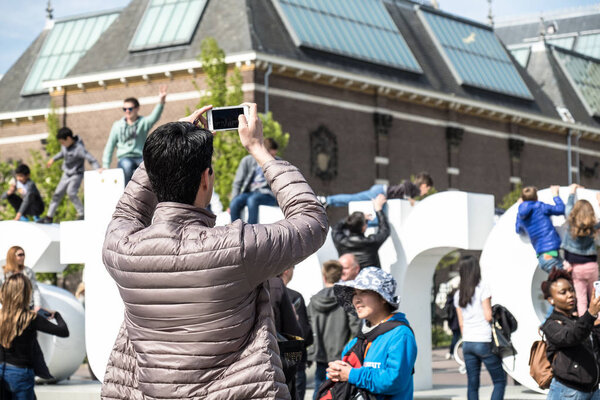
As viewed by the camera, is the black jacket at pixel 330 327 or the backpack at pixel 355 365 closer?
the backpack at pixel 355 365

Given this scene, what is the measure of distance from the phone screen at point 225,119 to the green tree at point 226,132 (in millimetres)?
21586

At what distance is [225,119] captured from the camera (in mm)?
4023

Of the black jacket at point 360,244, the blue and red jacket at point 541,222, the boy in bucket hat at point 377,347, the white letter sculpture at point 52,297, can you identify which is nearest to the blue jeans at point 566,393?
the boy in bucket hat at point 377,347

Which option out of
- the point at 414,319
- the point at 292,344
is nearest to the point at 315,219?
the point at 292,344

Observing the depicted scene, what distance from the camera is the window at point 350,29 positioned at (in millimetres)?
32438

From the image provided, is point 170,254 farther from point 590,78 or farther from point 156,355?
point 590,78

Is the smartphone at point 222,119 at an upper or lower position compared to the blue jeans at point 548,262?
upper

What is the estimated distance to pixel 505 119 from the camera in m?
39.7

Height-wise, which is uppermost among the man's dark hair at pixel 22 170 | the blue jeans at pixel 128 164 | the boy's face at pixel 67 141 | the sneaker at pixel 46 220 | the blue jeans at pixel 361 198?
the boy's face at pixel 67 141

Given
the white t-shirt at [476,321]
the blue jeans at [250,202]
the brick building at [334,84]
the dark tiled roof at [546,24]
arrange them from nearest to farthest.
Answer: the white t-shirt at [476,321] → the blue jeans at [250,202] → the brick building at [334,84] → the dark tiled roof at [546,24]

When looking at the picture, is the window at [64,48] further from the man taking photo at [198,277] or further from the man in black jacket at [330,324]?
the man taking photo at [198,277]

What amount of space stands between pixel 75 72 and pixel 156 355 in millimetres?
31406

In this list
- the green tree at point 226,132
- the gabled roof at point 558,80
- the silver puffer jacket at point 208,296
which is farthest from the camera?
the gabled roof at point 558,80

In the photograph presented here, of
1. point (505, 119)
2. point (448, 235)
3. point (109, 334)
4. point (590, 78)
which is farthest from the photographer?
point (590, 78)
